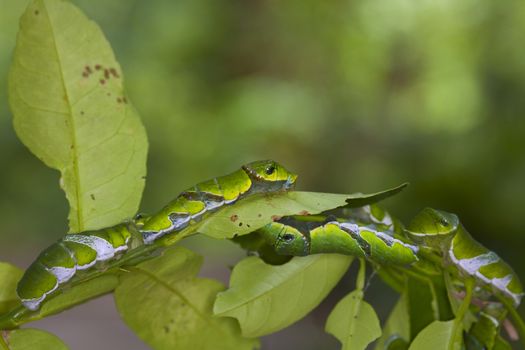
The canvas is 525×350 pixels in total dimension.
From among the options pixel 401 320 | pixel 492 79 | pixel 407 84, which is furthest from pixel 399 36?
pixel 401 320

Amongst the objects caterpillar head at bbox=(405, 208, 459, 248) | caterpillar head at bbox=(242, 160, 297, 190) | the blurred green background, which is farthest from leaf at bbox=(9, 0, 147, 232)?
the blurred green background

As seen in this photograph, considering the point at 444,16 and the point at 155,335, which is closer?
the point at 155,335

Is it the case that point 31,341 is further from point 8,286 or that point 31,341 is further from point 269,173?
point 269,173

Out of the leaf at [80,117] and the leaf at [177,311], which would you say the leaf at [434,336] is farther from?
the leaf at [80,117]

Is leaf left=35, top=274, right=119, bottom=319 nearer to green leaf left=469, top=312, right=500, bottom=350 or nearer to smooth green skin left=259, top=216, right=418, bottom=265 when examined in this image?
smooth green skin left=259, top=216, right=418, bottom=265

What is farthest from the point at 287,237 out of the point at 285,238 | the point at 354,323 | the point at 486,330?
the point at 486,330

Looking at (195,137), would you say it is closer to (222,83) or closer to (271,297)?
(222,83)

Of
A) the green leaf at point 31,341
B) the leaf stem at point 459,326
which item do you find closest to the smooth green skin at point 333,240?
the leaf stem at point 459,326
